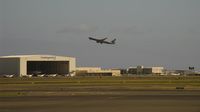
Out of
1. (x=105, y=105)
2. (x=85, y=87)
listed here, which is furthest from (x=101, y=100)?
(x=85, y=87)

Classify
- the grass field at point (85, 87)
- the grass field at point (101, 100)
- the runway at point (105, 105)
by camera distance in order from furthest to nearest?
the grass field at point (85, 87)
the grass field at point (101, 100)
the runway at point (105, 105)

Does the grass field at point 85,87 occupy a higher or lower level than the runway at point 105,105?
lower

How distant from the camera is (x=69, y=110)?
120 feet

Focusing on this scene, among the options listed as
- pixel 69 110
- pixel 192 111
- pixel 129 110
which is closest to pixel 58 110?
pixel 69 110

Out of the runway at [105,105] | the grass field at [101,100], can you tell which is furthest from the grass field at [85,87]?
the runway at [105,105]

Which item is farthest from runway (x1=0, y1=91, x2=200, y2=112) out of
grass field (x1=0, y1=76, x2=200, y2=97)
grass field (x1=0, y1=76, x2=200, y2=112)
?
grass field (x1=0, y1=76, x2=200, y2=97)

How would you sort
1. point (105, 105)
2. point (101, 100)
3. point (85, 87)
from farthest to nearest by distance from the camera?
point (85, 87)
point (101, 100)
point (105, 105)

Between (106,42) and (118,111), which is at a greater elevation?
(106,42)

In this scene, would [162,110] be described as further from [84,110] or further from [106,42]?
[106,42]

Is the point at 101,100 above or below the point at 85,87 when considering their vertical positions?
above

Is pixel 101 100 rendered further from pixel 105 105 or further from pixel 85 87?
pixel 85 87

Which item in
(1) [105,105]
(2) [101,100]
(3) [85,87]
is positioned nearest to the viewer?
(1) [105,105]

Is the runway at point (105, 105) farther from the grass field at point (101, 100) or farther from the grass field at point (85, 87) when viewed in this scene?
the grass field at point (85, 87)

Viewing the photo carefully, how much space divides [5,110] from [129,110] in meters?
10.6
